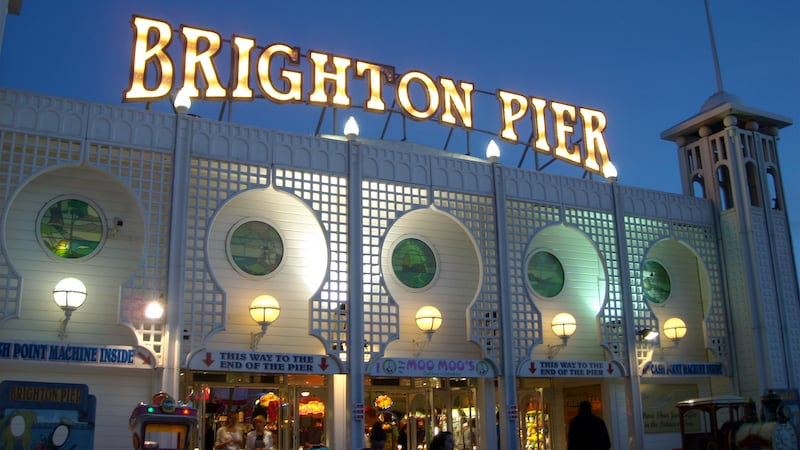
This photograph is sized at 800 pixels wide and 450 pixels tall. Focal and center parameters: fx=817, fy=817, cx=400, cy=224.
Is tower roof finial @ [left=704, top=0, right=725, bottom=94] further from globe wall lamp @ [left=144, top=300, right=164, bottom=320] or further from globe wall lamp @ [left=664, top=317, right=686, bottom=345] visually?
globe wall lamp @ [left=144, top=300, right=164, bottom=320]

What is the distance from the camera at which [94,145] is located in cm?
1461

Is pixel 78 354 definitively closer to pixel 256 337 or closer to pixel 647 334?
pixel 256 337

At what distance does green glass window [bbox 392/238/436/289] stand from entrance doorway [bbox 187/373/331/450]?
2868mm

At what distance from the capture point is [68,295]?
45.1 ft

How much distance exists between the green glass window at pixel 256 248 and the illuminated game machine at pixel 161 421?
→ 4770 millimetres

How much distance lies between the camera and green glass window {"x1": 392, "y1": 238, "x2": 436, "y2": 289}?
59.6 feet

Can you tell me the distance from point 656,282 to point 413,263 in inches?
271

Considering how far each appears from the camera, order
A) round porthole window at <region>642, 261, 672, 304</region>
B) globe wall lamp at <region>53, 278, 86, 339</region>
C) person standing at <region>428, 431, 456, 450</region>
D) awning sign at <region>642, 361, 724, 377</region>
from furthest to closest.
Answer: round porthole window at <region>642, 261, 672, 304</region>, awning sign at <region>642, 361, 724, 377</region>, globe wall lamp at <region>53, 278, 86, 339</region>, person standing at <region>428, 431, 456, 450</region>

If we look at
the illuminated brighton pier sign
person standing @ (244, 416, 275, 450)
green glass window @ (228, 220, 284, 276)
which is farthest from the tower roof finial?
person standing @ (244, 416, 275, 450)

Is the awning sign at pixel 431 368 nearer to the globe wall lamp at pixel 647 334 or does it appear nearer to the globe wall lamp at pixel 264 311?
the globe wall lamp at pixel 264 311

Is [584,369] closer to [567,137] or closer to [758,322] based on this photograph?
[758,322]

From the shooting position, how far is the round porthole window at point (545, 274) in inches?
766

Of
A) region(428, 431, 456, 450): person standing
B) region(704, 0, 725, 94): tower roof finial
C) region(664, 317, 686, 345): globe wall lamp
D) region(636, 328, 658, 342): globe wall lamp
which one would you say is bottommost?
region(428, 431, 456, 450): person standing

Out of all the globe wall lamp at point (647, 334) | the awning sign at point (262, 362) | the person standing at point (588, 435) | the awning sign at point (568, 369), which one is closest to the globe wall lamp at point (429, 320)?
the awning sign at point (568, 369)
